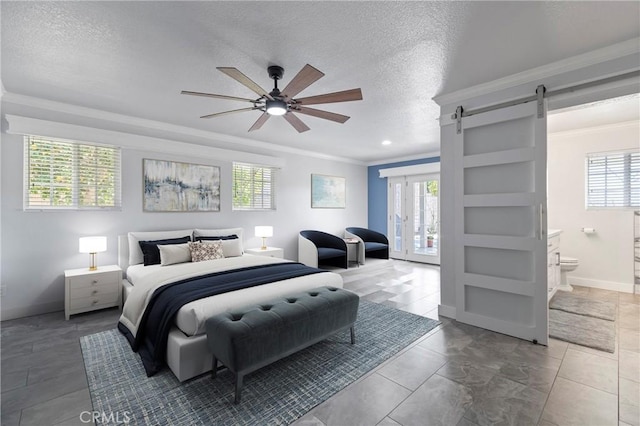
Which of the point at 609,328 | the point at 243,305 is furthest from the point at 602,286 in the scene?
the point at 243,305

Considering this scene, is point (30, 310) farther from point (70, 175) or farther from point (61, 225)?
point (70, 175)

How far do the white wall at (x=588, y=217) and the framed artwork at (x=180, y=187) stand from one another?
229 inches

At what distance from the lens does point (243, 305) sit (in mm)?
2303

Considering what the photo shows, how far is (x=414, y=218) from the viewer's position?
6.84 meters

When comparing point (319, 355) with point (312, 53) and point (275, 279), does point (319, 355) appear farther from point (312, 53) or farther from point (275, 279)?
point (312, 53)

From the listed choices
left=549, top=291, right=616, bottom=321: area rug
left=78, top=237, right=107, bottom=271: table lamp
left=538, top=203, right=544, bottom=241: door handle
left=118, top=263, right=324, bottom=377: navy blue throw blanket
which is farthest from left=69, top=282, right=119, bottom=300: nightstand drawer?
left=549, top=291, right=616, bottom=321: area rug

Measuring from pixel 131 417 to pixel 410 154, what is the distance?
6.38 metres

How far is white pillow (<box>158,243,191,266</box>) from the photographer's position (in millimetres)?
3686

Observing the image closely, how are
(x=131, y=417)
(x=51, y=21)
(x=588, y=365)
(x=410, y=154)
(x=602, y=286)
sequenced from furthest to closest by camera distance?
1. (x=410, y=154)
2. (x=602, y=286)
3. (x=588, y=365)
4. (x=51, y=21)
5. (x=131, y=417)

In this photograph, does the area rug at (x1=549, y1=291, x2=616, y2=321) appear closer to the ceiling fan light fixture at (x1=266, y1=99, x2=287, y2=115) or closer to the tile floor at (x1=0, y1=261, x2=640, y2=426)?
the tile floor at (x1=0, y1=261, x2=640, y2=426)

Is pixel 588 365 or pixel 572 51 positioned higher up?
pixel 572 51

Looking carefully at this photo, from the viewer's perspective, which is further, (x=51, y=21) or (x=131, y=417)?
(x=51, y=21)

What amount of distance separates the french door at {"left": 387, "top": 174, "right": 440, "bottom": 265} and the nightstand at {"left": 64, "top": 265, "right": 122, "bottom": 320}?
18.8 feet

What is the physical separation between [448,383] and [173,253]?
11.2 feet
